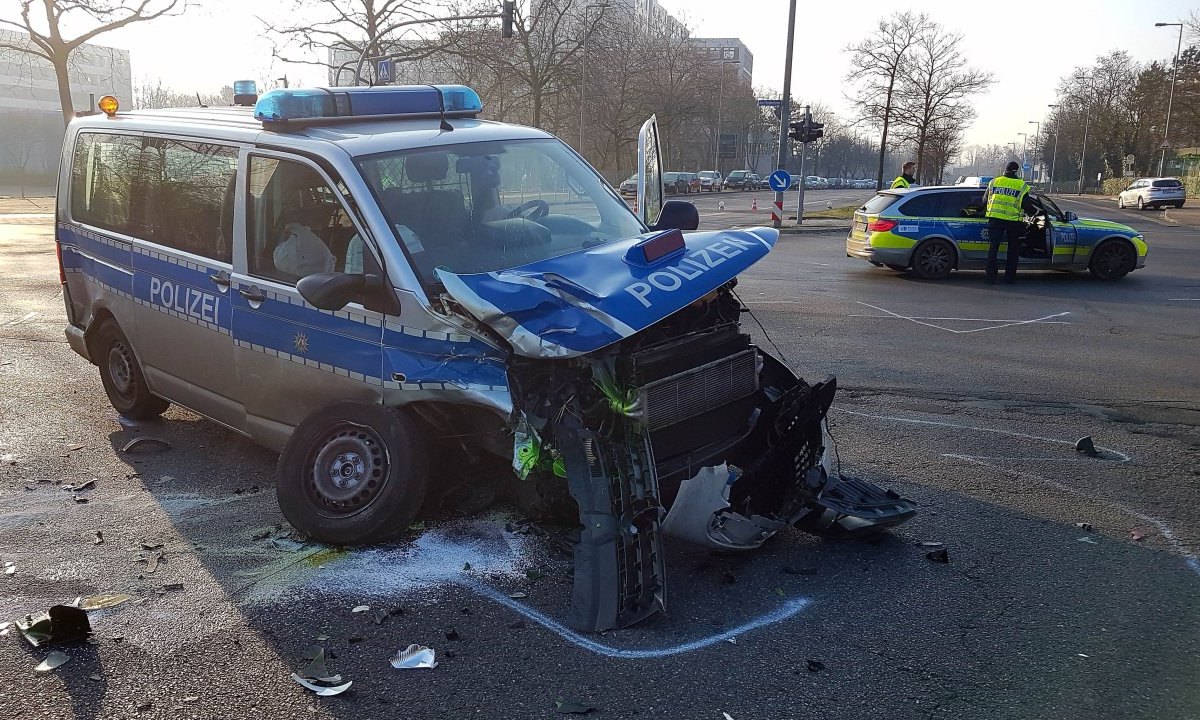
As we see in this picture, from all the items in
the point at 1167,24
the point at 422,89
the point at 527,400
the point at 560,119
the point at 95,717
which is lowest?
the point at 95,717

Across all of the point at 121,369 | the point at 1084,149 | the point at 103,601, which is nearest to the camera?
the point at 103,601

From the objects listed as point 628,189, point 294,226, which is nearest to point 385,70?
point 628,189

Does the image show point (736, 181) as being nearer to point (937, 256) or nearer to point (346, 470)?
point (937, 256)

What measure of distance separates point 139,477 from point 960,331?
8.59 m

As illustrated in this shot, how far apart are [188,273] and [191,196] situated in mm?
459

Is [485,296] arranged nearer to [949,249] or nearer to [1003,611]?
[1003,611]

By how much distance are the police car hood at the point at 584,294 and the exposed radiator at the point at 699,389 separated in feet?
1.21

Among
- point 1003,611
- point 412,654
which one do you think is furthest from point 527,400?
point 1003,611

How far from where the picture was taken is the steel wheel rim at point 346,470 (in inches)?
175

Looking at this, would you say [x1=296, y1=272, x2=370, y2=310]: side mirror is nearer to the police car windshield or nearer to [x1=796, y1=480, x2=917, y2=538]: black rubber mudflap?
the police car windshield

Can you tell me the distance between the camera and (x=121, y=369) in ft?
21.3

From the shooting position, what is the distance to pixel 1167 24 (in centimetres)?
6106

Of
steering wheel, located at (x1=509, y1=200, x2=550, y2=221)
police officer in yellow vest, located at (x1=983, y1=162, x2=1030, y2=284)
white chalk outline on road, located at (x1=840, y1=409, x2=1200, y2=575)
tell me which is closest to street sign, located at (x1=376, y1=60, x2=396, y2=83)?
police officer in yellow vest, located at (x1=983, y1=162, x2=1030, y2=284)

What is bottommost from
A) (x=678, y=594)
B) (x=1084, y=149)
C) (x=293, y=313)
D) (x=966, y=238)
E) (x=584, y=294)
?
(x=678, y=594)
